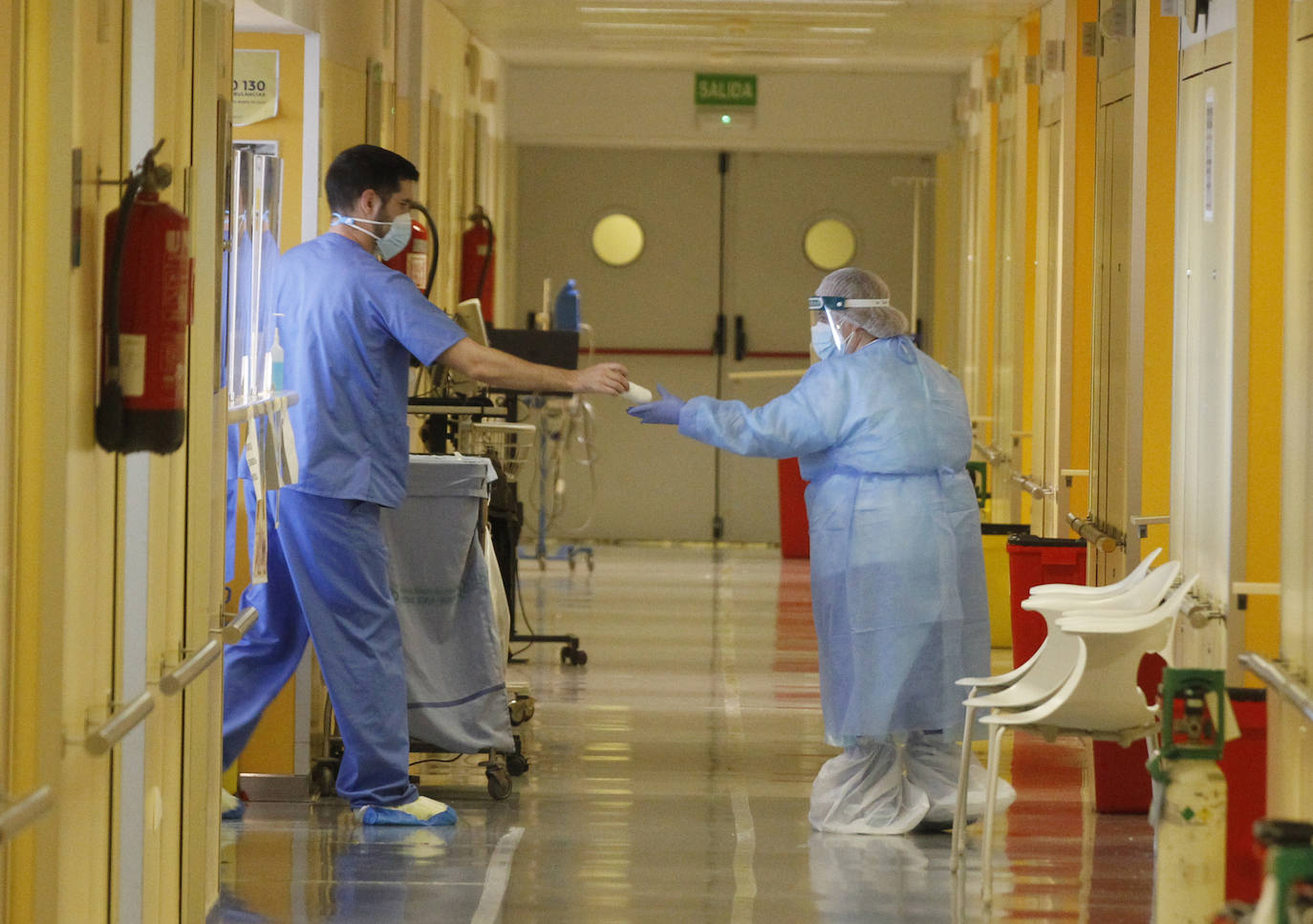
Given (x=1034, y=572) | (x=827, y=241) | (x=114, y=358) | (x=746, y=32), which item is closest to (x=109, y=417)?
(x=114, y=358)

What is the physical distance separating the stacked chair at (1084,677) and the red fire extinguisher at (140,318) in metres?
1.85

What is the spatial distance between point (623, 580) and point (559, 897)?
558cm

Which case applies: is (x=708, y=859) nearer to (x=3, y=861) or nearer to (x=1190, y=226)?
(x=1190, y=226)

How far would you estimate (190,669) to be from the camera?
3.02 metres

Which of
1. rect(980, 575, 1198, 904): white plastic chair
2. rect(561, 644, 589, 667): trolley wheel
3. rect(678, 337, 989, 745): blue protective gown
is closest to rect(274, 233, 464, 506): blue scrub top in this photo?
rect(678, 337, 989, 745): blue protective gown

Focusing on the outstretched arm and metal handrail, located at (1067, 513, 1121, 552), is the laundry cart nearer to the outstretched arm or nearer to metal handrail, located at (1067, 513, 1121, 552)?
the outstretched arm

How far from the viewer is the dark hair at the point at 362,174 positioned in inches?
173

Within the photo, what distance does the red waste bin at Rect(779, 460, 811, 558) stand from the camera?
34.5 ft

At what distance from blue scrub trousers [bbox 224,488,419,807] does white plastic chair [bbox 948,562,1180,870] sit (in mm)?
1360

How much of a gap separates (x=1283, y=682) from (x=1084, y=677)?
866 mm

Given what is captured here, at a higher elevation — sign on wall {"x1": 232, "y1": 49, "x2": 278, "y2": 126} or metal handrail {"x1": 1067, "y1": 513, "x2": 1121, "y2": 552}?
sign on wall {"x1": 232, "y1": 49, "x2": 278, "y2": 126}

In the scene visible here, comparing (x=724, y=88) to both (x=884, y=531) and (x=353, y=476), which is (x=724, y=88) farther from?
(x=353, y=476)

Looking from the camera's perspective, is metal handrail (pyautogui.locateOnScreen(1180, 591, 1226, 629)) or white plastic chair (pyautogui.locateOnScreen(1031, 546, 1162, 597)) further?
white plastic chair (pyautogui.locateOnScreen(1031, 546, 1162, 597))

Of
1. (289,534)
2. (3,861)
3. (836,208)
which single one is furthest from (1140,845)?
(836,208)
